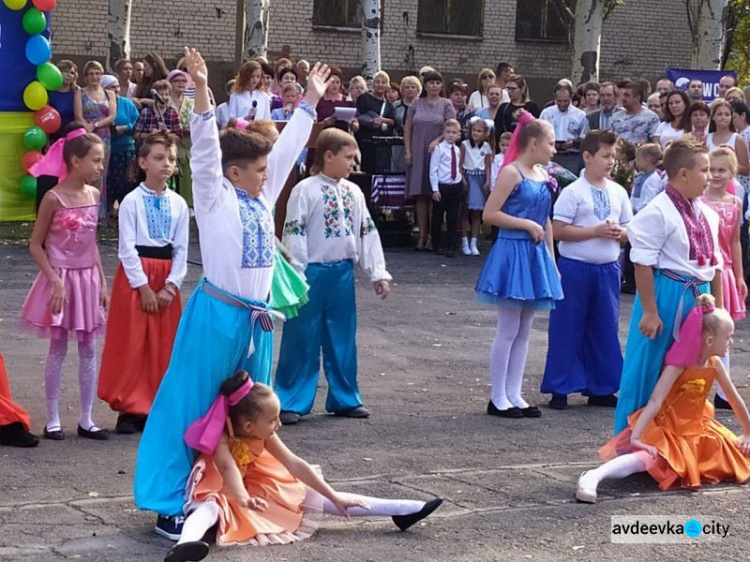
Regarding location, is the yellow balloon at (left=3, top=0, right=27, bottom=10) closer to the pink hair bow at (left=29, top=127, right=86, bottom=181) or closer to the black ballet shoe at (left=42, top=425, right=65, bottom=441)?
the pink hair bow at (left=29, top=127, right=86, bottom=181)

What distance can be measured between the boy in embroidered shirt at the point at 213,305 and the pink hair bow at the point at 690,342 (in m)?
2.22

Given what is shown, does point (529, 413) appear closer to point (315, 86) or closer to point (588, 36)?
point (315, 86)

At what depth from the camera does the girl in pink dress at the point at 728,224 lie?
864 centimetres

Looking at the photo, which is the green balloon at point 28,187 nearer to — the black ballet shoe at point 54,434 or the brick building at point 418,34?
the black ballet shoe at point 54,434

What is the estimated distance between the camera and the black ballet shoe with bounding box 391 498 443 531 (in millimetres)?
6012

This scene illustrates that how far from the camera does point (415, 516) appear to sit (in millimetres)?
6055

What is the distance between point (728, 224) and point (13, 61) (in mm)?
9150

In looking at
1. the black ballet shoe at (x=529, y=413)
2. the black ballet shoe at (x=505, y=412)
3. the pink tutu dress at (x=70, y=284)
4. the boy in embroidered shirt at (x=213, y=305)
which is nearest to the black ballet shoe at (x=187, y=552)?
the boy in embroidered shirt at (x=213, y=305)

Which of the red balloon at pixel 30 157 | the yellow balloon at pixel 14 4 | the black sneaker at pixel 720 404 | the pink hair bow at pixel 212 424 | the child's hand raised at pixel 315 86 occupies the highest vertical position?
the yellow balloon at pixel 14 4

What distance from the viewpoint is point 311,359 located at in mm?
8609

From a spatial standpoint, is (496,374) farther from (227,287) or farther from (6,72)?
(6,72)

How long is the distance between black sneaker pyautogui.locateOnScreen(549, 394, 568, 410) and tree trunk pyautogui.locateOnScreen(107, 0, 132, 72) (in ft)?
49.3

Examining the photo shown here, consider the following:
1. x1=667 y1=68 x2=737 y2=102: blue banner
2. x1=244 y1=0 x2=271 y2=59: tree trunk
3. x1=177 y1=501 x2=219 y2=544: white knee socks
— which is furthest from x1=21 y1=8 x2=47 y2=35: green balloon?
x1=177 y1=501 x2=219 y2=544: white knee socks

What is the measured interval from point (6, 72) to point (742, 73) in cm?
2470
